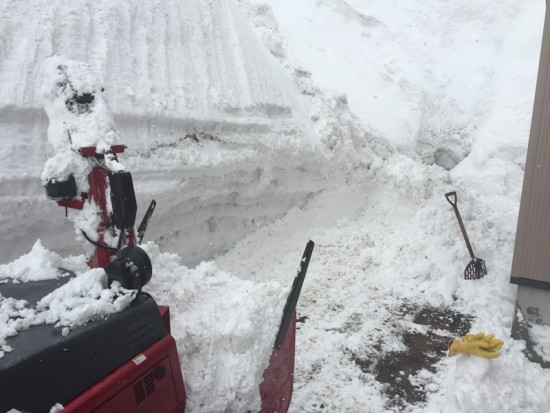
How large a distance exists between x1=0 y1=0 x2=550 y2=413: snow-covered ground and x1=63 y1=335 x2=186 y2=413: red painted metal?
213mm

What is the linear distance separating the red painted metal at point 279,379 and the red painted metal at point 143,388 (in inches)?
23.7

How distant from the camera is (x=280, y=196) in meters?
6.77

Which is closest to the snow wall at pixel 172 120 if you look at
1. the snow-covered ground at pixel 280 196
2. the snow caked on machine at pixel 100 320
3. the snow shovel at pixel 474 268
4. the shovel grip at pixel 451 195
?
the snow-covered ground at pixel 280 196

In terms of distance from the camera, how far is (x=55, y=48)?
471 cm

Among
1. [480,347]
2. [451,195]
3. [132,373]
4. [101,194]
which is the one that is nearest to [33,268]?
[101,194]

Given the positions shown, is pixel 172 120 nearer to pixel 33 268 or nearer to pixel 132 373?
pixel 33 268

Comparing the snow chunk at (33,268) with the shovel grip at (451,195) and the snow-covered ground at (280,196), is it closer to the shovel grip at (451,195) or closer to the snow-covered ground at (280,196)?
the snow-covered ground at (280,196)

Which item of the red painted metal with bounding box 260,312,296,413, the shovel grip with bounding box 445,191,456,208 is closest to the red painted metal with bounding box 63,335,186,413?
the red painted metal with bounding box 260,312,296,413

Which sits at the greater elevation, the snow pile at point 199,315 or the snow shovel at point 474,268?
the snow pile at point 199,315

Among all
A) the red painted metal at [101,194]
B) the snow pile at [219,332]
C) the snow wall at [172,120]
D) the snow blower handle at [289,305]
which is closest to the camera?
the red painted metal at [101,194]

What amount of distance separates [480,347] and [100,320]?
3.14 m

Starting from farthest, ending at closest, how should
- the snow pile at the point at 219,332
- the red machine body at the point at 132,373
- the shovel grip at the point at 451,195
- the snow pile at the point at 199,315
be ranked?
1. the shovel grip at the point at 451,195
2. the snow pile at the point at 219,332
3. the snow pile at the point at 199,315
4. the red machine body at the point at 132,373

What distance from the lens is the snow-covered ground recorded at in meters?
3.18

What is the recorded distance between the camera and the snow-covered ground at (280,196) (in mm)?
3176
